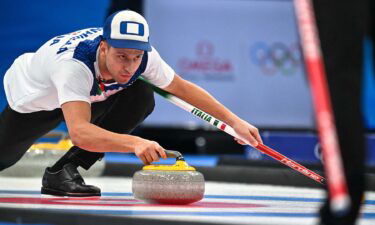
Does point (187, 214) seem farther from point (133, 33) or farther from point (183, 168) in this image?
point (133, 33)

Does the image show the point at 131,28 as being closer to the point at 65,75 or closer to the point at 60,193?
the point at 65,75

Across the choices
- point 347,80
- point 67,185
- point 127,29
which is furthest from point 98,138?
point 347,80

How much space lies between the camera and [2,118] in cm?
398

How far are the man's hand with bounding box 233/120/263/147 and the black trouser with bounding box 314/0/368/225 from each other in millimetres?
1697

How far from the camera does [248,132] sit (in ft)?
12.3

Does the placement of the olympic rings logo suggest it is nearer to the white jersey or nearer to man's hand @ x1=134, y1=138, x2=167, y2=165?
the white jersey

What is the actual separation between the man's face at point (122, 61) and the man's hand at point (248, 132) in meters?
0.62

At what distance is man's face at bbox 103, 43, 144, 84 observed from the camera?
134 inches

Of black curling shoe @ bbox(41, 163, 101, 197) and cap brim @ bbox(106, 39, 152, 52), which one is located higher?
cap brim @ bbox(106, 39, 152, 52)

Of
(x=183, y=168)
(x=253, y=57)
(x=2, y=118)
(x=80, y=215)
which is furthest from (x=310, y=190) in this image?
(x=253, y=57)

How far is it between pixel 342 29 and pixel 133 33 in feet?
4.84

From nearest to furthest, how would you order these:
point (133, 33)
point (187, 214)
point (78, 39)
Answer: point (187, 214), point (133, 33), point (78, 39)

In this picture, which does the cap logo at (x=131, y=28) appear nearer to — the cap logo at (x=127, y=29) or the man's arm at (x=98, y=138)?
the cap logo at (x=127, y=29)

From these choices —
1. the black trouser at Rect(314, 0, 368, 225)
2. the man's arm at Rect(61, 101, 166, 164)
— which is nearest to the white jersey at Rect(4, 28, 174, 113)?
the man's arm at Rect(61, 101, 166, 164)
